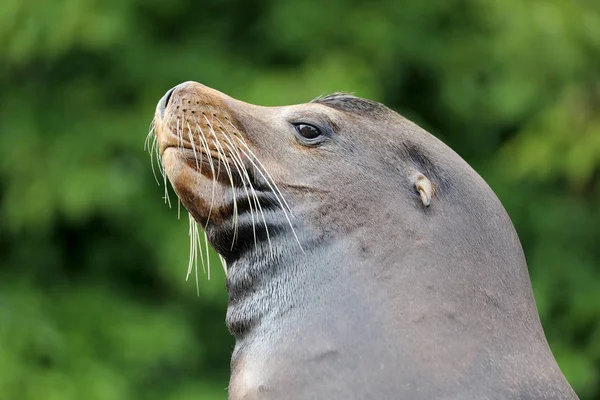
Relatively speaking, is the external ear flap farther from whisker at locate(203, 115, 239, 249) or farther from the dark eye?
whisker at locate(203, 115, 239, 249)

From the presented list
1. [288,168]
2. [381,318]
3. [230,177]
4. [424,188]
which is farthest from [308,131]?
[381,318]

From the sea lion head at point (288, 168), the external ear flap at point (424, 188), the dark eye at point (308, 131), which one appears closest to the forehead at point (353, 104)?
the sea lion head at point (288, 168)

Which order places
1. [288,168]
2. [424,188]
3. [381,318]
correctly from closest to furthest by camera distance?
[381,318] → [424,188] → [288,168]

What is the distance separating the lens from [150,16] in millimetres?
8969

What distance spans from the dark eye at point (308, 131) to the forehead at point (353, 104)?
0.12m

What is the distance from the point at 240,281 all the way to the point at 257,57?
572 centimetres

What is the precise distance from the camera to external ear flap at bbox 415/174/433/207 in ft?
10.6

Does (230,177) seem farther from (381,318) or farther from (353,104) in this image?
(381,318)

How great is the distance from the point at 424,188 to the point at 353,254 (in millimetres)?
283

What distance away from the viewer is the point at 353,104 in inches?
137

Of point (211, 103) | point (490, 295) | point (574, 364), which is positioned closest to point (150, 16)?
point (574, 364)

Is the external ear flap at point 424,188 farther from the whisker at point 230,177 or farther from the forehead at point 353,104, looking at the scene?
the whisker at point 230,177

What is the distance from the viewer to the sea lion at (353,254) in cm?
304

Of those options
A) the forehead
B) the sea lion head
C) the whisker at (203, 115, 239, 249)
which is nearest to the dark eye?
the sea lion head
